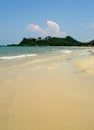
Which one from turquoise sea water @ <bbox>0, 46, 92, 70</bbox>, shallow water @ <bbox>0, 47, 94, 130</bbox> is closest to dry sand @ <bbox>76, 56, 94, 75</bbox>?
turquoise sea water @ <bbox>0, 46, 92, 70</bbox>

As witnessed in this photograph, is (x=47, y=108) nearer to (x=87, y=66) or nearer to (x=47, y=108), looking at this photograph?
(x=47, y=108)

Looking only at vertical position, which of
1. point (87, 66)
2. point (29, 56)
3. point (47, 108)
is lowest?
point (29, 56)

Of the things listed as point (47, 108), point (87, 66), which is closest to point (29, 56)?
point (87, 66)

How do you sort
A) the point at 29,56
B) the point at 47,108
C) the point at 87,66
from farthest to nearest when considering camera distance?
the point at 29,56 < the point at 87,66 < the point at 47,108

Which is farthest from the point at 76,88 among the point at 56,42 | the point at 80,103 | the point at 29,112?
the point at 56,42

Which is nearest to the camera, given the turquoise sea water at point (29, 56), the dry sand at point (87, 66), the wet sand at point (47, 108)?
the wet sand at point (47, 108)

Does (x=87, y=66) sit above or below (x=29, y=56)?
above

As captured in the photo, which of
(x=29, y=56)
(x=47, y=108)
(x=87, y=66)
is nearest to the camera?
(x=47, y=108)

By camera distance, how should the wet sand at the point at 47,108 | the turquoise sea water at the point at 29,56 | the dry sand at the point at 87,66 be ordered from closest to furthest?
the wet sand at the point at 47,108
the dry sand at the point at 87,66
the turquoise sea water at the point at 29,56

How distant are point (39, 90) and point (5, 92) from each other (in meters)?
1.06

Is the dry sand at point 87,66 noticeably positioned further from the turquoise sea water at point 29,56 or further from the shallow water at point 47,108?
the shallow water at point 47,108

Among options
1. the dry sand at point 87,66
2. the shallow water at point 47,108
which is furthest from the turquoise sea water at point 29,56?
the shallow water at point 47,108

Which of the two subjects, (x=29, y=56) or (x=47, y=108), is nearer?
(x=47, y=108)

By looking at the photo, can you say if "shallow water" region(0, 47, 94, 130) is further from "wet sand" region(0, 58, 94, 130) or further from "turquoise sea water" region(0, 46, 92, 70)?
"turquoise sea water" region(0, 46, 92, 70)
